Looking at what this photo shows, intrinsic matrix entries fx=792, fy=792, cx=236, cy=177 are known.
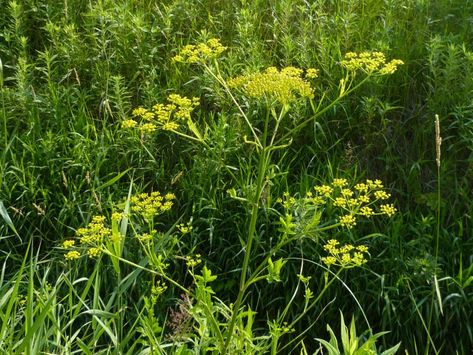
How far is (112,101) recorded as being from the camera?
14.6ft

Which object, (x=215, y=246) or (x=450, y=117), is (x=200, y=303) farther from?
(x=450, y=117)

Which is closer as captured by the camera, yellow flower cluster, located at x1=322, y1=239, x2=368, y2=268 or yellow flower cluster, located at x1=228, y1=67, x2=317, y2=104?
yellow flower cluster, located at x1=228, y1=67, x2=317, y2=104

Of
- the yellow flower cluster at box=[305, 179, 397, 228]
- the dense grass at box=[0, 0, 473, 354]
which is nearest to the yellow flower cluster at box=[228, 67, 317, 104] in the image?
the yellow flower cluster at box=[305, 179, 397, 228]

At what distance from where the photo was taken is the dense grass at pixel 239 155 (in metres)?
3.82

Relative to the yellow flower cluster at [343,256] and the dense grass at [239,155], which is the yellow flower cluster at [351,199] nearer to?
the yellow flower cluster at [343,256]

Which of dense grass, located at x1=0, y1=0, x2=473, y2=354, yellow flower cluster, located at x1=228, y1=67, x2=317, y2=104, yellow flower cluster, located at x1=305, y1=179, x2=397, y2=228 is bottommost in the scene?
dense grass, located at x1=0, y1=0, x2=473, y2=354

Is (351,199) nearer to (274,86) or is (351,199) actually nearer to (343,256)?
(343,256)

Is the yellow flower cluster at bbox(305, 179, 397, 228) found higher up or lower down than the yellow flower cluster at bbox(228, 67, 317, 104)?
lower down

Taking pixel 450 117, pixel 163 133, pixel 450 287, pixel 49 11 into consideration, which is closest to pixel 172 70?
pixel 163 133

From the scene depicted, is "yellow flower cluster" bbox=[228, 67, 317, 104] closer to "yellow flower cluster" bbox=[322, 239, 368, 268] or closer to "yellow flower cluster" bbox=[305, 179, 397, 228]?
"yellow flower cluster" bbox=[305, 179, 397, 228]

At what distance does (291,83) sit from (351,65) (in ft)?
0.72

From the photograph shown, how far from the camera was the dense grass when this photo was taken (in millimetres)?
3822

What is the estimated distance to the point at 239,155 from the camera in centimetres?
421

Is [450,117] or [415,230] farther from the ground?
[450,117]
